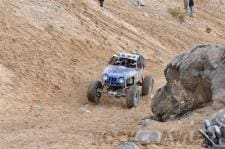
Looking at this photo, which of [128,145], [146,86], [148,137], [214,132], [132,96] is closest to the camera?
[214,132]

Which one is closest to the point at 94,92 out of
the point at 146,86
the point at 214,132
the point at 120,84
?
the point at 120,84

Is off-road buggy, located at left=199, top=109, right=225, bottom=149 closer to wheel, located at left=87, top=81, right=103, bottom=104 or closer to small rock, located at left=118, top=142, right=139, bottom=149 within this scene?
small rock, located at left=118, top=142, right=139, bottom=149

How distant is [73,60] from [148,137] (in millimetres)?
11573

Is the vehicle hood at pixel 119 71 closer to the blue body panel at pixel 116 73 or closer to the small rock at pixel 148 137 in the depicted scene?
the blue body panel at pixel 116 73

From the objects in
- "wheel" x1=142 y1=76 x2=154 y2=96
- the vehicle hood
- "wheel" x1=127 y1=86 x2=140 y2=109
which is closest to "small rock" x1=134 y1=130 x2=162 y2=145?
"wheel" x1=127 y1=86 x2=140 y2=109

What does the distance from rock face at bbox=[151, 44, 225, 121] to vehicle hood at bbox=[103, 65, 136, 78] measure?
3.95m

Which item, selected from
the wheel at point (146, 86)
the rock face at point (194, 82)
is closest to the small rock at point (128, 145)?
the rock face at point (194, 82)

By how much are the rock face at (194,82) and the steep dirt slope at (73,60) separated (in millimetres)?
700

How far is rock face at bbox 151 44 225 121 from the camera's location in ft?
41.2

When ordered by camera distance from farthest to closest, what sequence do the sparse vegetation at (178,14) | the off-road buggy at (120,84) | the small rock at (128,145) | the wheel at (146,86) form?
the sparse vegetation at (178,14) < the wheel at (146,86) < the off-road buggy at (120,84) < the small rock at (128,145)

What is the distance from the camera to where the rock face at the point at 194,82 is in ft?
41.2

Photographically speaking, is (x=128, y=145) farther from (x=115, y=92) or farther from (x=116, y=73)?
(x=116, y=73)

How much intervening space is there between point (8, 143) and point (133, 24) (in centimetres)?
1751

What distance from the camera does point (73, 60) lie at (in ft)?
73.1
